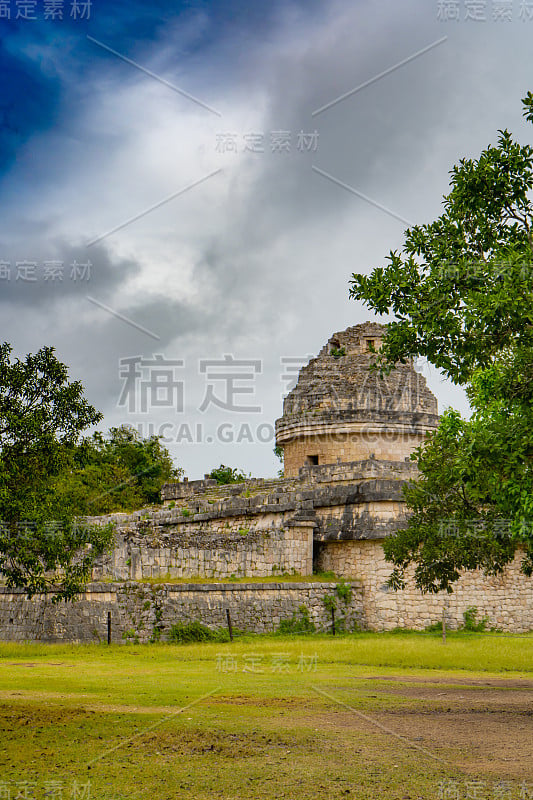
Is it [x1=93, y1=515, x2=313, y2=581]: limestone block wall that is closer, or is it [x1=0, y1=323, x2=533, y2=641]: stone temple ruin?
[x1=0, y1=323, x2=533, y2=641]: stone temple ruin

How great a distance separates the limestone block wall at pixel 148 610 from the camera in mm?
21781

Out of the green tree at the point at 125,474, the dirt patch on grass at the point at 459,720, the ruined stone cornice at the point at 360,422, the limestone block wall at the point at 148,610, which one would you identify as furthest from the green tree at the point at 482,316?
the green tree at the point at 125,474

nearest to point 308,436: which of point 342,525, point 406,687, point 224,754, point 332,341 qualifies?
point 332,341

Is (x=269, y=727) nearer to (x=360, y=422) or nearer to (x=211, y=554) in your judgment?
(x=211, y=554)

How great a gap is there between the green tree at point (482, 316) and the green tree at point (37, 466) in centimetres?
439

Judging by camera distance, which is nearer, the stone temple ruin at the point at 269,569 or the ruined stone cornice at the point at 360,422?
the stone temple ruin at the point at 269,569

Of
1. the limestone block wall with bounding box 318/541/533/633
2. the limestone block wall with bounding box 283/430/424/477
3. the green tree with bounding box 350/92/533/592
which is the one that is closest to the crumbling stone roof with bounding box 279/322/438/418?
the limestone block wall with bounding box 283/430/424/477

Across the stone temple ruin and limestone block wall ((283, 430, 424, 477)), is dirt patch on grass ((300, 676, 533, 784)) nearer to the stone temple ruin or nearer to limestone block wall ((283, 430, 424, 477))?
the stone temple ruin

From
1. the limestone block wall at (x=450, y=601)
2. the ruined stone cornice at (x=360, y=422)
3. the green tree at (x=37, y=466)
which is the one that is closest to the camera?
the green tree at (x=37, y=466)

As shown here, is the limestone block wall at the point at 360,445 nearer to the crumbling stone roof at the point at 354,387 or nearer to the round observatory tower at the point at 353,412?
the round observatory tower at the point at 353,412

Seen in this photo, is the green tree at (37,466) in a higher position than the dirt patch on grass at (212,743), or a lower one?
higher

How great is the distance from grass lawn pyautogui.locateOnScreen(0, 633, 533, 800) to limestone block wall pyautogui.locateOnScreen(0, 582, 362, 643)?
2812 millimetres

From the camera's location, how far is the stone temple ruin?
22109 millimetres

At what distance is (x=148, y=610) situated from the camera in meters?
22.0
